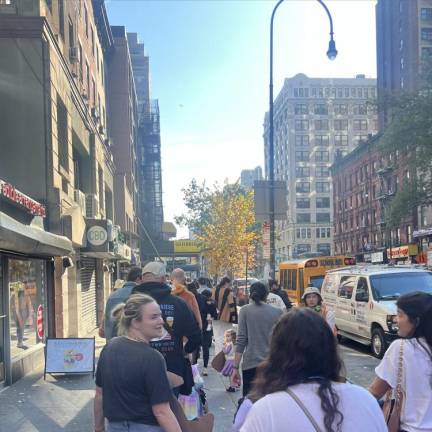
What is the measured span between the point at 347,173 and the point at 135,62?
3867 cm

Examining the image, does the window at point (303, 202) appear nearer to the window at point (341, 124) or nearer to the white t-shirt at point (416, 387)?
the window at point (341, 124)

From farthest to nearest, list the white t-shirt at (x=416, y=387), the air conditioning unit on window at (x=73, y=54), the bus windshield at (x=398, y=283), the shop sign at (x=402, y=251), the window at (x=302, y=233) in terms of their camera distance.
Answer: the window at (x=302, y=233), the shop sign at (x=402, y=251), the air conditioning unit on window at (x=73, y=54), the bus windshield at (x=398, y=283), the white t-shirt at (x=416, y=387)

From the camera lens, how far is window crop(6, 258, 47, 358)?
936cm

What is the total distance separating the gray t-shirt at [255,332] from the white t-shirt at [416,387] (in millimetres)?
2401

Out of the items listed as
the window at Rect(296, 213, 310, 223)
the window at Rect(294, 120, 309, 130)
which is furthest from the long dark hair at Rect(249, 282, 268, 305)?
the window at Rect(294, 120, 309, 130)

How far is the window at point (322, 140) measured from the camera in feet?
346

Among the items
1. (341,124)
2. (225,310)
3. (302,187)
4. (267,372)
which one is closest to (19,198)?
(225,310)

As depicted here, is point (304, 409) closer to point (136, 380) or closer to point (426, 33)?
point (136, 380)

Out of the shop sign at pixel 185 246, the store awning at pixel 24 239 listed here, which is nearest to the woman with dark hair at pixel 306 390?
the store awning at pixel 24 239

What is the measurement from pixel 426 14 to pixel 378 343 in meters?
55.8

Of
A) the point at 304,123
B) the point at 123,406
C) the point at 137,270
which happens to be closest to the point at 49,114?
the point at 137,270

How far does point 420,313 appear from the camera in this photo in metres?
2.96

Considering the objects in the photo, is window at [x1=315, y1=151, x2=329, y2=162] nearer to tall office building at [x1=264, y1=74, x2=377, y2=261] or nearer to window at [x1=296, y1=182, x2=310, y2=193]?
tall office building at [x1=264, y1=74, x2=377, y2=261]

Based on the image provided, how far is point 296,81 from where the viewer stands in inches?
4252
